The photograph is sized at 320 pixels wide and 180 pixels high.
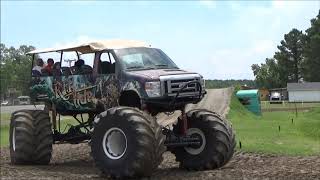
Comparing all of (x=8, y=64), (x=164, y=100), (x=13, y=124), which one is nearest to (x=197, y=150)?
(x=164, y=100)

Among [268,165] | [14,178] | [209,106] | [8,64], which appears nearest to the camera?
[14,178]

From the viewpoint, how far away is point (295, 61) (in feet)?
83.6

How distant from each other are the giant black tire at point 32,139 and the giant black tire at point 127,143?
360cm

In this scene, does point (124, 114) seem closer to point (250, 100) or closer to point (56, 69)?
point (56, 69)

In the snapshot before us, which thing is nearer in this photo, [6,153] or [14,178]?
[14,178]

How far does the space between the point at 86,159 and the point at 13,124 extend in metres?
2.19

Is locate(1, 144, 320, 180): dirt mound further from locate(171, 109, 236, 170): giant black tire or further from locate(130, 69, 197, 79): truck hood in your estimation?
locate(130, 69, 197, 79): truck hood

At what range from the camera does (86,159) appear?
16.3 m

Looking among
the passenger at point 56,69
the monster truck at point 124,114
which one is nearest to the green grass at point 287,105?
the monster truck at point 124,114

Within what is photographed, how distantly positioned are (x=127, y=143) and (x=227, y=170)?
7.20 ft

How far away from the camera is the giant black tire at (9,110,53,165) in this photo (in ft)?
49.0

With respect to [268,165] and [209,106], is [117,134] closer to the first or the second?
[268,165]

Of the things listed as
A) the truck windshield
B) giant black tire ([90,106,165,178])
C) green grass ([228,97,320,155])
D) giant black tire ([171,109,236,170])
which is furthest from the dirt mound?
the truck windshield

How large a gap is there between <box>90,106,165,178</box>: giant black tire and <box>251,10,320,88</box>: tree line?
10.8 metres
